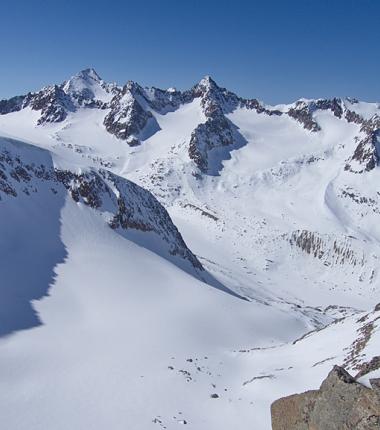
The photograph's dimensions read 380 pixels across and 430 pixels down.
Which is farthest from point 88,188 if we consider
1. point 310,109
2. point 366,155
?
point 310,109

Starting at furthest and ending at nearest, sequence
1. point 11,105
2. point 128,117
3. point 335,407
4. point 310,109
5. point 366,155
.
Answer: point 11,105 < point 310,109 < point 128,117 < point 366,155 < point 335,407

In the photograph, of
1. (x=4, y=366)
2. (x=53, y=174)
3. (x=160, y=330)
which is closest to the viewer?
(x=4, y=366)

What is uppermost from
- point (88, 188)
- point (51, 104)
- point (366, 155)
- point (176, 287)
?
point (366, 155)

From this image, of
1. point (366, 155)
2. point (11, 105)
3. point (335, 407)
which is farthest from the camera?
point (11, 105)

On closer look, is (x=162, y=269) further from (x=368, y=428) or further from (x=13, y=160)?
(x=368, y=428)

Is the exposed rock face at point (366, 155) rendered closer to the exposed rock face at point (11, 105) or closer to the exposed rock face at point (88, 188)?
the exposed rock face at point (88, 188)

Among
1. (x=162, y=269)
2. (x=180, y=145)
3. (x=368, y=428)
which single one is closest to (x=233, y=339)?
(x=162, y=269)

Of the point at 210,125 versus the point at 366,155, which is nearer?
the point at 366,155

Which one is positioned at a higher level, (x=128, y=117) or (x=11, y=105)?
(x=128, y=117)

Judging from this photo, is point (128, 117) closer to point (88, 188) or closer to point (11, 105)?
point (11, 105)
